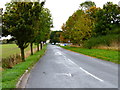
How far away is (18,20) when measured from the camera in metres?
18.9

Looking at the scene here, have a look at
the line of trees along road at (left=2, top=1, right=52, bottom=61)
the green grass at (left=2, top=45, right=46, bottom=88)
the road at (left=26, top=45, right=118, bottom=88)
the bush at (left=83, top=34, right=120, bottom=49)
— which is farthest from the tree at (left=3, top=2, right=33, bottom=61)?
the bush at (left=83, top=34, right=120, bottom=49)

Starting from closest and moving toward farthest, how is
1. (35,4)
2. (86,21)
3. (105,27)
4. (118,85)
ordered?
(118,85), (35,4), (105,27), (86,21)

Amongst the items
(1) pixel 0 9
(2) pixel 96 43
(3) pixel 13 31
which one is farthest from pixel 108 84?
(2) pixel 96 43

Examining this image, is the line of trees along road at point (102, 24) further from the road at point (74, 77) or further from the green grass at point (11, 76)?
the green grass at point (11, 76)

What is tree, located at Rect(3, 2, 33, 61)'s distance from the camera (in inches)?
740

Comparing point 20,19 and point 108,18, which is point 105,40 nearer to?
point 108,18

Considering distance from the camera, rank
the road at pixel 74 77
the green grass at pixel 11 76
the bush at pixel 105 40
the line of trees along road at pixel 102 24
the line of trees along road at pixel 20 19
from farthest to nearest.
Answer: the line of trees along road at pixel 102 24 → the bush at pixel 105 40 → the line of trees along road at pixel 20 19 → the road at pixel 74 77 → the green grass at pixel 11 76

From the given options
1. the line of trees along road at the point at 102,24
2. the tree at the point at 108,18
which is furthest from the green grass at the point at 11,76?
the tree at the point at 108,18

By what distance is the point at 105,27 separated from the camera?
47.7 metres

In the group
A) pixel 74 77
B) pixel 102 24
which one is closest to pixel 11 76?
pixel 74 77

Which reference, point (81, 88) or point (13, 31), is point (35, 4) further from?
point (81, 88)

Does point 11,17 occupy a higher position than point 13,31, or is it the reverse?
point 11,17

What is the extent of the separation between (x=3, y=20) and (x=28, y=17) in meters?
2.48

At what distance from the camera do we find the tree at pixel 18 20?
1880cm
